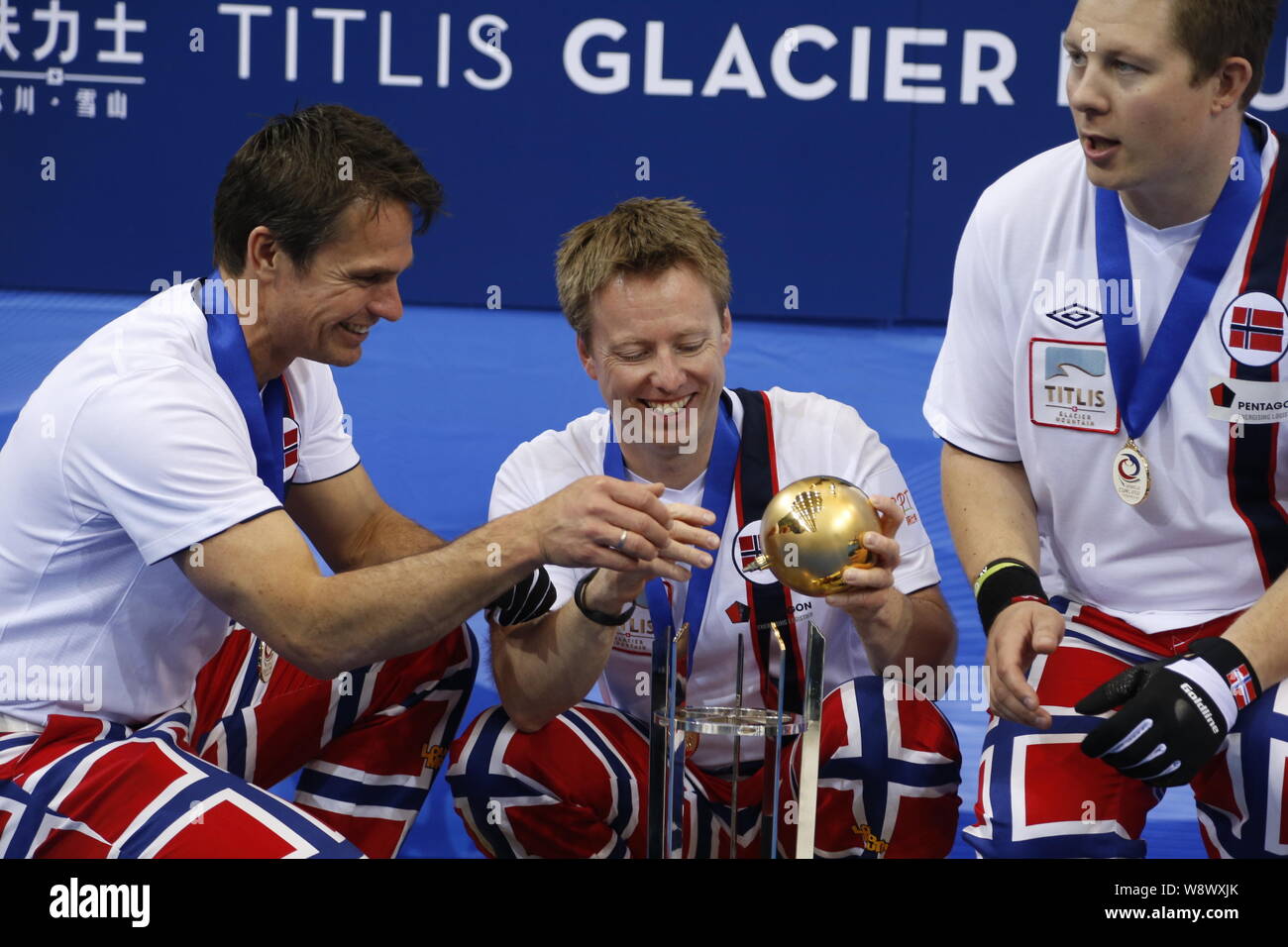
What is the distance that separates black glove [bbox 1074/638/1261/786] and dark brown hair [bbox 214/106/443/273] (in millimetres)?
1606

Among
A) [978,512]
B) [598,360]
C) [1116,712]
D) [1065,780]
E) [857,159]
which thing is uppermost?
[857,159]

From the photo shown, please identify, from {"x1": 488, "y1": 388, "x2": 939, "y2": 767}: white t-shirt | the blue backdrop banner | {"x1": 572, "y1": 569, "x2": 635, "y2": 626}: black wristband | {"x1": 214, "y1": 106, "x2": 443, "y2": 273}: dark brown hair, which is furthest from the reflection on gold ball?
the blue backdrop banner

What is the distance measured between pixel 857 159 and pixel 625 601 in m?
5.39

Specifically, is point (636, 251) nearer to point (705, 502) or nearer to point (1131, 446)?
point (705, 502)

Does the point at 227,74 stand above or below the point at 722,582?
above

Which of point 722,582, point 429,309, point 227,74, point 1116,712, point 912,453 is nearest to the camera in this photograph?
point 1116,712

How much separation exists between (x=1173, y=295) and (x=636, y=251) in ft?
3.20

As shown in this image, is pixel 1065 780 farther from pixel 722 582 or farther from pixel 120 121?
pixel 120 121

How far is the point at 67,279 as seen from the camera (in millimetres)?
7805

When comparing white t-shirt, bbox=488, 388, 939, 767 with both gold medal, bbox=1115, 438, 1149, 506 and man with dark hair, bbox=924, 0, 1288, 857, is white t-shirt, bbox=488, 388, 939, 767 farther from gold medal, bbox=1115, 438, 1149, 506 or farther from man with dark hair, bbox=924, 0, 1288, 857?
gold medal, bbox=1115, 438, 1149, 506

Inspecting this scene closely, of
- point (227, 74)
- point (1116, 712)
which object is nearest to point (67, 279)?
point (227, 74)

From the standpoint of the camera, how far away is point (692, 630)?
9.43ft

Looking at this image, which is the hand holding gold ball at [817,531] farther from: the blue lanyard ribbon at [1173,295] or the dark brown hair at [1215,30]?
the dark brown hair at [1215,30]

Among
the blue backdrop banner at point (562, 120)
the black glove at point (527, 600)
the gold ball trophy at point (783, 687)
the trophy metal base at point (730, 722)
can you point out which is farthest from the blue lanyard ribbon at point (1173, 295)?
the blue backdrop banner at point (562, 120)
